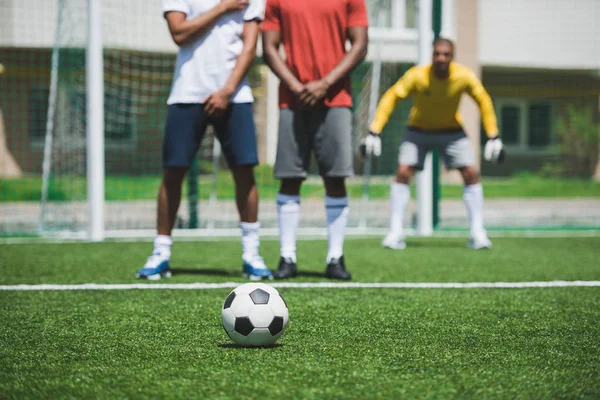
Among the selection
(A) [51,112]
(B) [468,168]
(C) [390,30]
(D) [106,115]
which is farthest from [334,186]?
(C) [390,30]

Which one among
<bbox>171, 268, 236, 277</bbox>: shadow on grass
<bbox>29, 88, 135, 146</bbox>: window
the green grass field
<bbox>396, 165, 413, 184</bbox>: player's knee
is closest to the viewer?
the green grass field

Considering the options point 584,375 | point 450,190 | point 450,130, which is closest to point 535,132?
point 450,190

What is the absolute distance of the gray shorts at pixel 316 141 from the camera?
4.57 metres

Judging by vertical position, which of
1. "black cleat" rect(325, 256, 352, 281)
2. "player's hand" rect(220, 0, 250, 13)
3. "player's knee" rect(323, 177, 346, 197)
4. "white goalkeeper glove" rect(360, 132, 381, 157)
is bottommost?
"black cleat" rect(325, 256, 352, 281)

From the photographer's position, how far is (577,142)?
17.5 m

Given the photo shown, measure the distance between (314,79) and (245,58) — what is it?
16.9 inches

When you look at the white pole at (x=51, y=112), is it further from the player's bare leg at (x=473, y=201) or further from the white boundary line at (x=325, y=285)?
the player's bare leg at (x=473, y=201)

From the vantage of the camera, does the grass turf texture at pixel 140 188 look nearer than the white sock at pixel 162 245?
No

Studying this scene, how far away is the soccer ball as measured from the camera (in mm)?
2686

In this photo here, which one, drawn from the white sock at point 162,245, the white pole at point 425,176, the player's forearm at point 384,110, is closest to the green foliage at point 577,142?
the white pole at point 425,176

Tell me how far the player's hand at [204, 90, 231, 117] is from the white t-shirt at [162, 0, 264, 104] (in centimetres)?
9

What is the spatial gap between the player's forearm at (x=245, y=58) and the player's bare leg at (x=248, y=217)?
462 mm

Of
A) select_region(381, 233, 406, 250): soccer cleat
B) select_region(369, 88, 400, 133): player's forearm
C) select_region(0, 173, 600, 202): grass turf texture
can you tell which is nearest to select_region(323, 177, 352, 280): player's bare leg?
select_region(369, 88, 400, 133): player's forearm

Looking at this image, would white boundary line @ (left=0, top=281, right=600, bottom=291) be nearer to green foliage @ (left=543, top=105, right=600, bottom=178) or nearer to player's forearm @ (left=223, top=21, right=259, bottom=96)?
player's forearm @ (left=223, top=21, right=259, bottom=96)
